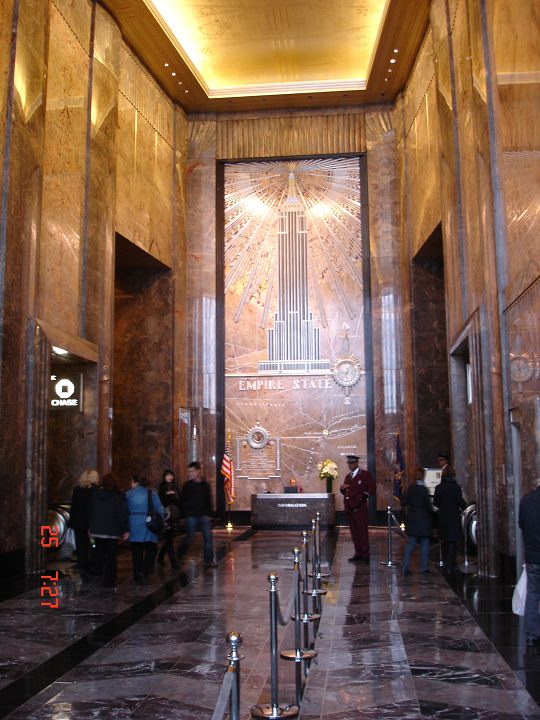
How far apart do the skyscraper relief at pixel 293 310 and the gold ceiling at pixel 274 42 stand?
2791 millimetres

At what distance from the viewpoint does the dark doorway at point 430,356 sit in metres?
15.6

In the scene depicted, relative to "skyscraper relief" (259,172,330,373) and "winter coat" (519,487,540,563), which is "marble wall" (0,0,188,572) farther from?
"winter coat" (519,487,540,563)

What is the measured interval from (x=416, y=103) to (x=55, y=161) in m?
7.66

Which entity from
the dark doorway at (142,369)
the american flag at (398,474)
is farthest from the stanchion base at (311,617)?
the dark doorway at (142,369)

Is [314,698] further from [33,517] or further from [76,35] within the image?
[76,35]

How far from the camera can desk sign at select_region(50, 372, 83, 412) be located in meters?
12.5

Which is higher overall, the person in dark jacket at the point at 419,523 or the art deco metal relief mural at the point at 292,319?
the art deco metal relief mural at the point at 292,319

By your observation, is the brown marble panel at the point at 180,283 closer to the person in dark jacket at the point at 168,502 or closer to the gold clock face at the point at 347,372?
the gold clock face at the point at 347,372

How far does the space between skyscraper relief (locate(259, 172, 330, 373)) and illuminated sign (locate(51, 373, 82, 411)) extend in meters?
6.02

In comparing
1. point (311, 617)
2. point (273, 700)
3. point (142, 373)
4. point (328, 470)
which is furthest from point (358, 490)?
point (142, 373)

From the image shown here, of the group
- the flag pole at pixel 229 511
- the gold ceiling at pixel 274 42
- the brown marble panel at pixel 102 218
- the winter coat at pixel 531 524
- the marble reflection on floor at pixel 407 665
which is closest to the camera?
the marble reflection on floor at pixel 407 665

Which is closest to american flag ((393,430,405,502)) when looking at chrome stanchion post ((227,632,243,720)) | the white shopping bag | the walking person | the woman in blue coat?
the walking person

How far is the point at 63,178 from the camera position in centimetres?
1195

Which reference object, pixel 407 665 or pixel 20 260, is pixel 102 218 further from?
pixel 407 665
